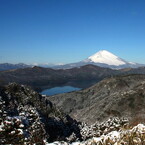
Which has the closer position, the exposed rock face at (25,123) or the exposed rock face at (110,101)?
the exposed rock face at (25,123)

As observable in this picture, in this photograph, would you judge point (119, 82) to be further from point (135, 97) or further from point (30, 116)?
point (30, 116)

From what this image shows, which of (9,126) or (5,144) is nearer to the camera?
(5,144)

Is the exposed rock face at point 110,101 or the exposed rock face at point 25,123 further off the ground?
the exposed rock face at point 25,123

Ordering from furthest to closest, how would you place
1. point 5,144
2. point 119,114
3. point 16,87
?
point 119,114 < point 16,87 < point 5,144

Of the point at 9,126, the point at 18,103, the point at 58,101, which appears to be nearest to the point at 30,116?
the point at 18,103

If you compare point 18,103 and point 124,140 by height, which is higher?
point 124,140

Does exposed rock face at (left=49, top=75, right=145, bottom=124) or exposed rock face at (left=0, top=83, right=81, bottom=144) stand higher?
exposed rock face at (left=0, top=83, right=81, bottom=144)

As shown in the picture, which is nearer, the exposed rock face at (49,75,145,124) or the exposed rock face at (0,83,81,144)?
the exposed rock face at (0,83,81,144)

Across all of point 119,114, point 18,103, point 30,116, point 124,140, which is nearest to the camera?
point 124,140
